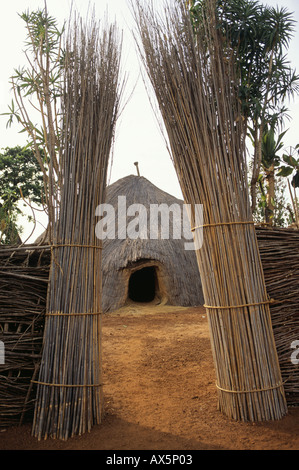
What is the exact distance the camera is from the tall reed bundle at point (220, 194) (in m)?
2.26

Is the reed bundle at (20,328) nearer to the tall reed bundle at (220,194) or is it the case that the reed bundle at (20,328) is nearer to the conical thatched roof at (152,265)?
the tall reed bundle at (220,194)

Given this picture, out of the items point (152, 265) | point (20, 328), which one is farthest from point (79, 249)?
point (152, 265)

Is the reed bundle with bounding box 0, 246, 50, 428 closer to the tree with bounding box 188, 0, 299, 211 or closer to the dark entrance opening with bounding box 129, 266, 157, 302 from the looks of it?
the tree with bounding box 188, 0, 299, 211

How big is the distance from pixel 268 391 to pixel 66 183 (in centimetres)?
186

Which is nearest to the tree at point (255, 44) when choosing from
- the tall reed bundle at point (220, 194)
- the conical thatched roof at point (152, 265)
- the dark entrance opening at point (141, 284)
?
the tall reed bundle at point (220, 194)

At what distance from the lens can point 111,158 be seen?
2.66 m

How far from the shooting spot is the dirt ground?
6.67ft

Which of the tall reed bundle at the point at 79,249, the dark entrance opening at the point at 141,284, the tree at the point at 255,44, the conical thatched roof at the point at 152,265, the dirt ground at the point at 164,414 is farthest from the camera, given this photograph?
the dark entrance opening at the point at 141,284

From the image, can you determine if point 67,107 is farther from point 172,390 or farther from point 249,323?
point 172,390

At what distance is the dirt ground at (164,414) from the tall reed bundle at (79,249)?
0.16m

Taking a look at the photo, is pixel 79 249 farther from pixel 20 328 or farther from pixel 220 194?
pixel 220 194

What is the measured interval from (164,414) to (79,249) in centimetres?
125

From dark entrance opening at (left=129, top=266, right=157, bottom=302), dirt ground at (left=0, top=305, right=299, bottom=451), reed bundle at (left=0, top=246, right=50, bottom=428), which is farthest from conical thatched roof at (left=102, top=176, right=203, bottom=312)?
reed bundle at (left=0, top=246, right=50, bottom=428)
